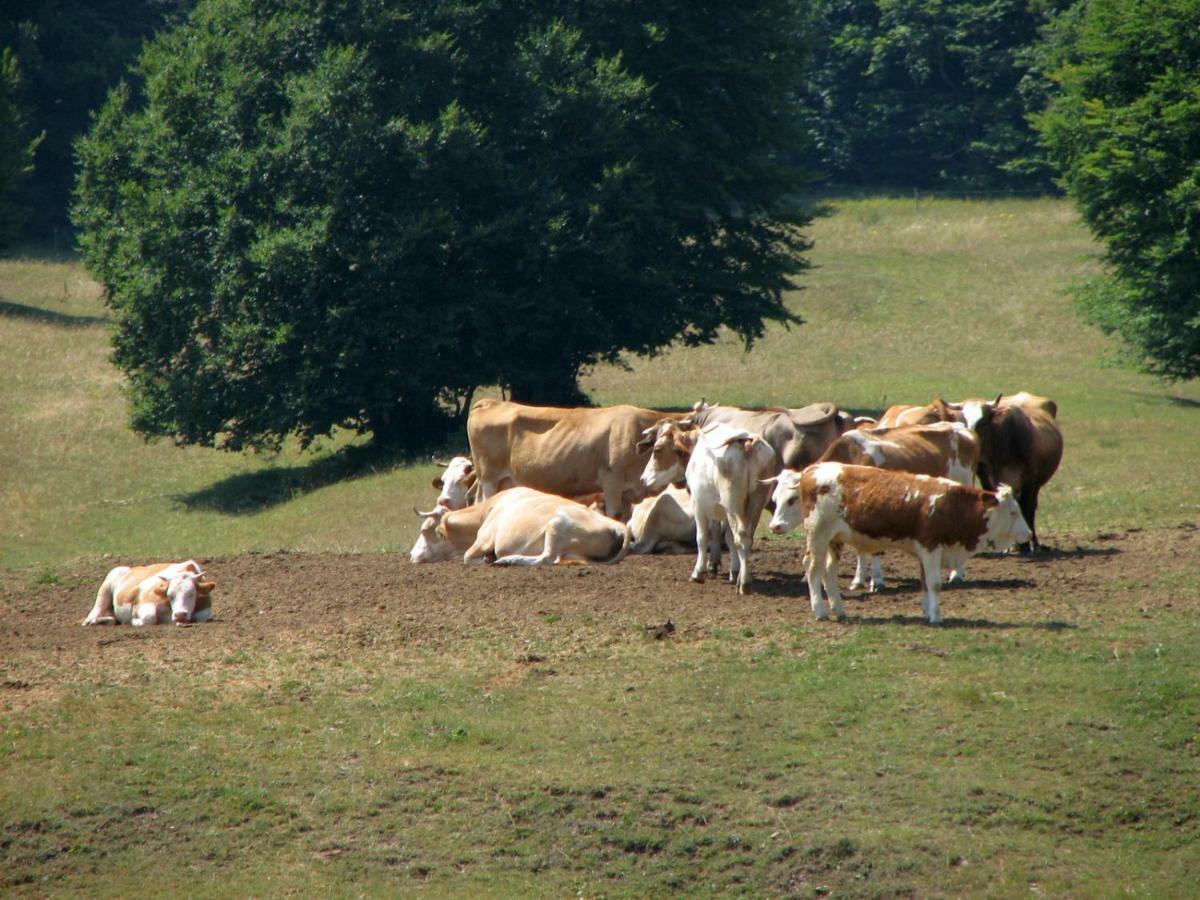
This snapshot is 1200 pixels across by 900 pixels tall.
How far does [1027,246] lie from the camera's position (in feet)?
189

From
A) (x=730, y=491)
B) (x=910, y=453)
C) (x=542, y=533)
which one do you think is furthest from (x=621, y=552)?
(x=910, y=453)

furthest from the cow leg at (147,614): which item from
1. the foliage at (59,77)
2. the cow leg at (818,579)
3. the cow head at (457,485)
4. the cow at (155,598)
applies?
the foliage at (59,77)

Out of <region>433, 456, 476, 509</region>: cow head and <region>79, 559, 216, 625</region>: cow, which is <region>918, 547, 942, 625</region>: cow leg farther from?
<region>433, 456, 476, 509</region>: cow head

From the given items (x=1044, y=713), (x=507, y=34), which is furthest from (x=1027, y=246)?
(x=1044, y=713)

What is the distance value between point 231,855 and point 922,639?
20.5 ft

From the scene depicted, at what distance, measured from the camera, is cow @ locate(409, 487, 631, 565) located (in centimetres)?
1778

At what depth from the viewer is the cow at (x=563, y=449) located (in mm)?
20234

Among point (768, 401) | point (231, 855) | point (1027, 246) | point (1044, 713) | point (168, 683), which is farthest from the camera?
point (1027, 246)

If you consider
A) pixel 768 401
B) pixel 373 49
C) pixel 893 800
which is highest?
pixel 373 49

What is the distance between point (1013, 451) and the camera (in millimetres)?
18266

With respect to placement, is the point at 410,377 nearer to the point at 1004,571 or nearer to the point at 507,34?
the point at 507,34

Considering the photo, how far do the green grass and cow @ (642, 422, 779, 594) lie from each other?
6075mm

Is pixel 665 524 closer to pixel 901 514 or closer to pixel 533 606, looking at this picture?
pixel 533 606

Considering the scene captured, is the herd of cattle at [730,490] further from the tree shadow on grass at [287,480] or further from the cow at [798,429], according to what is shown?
the tree shadow on grass at [287,480]
